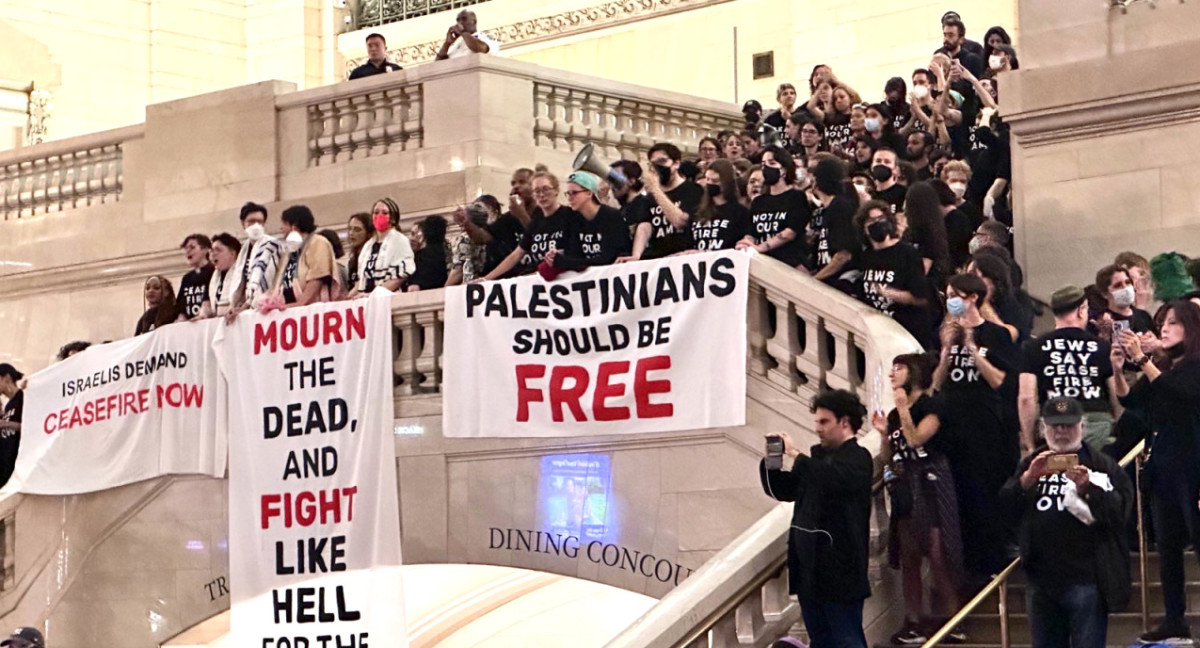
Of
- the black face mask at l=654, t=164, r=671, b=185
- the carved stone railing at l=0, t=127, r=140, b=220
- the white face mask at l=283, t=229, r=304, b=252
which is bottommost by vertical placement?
the white face mask at l=283, t=229, r=304, b=252

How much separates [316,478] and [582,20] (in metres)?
12.4

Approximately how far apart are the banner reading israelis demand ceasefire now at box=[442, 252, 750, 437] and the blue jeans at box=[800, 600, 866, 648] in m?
3.29

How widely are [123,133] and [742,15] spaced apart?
7685 mm

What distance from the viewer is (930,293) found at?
43.0 feet

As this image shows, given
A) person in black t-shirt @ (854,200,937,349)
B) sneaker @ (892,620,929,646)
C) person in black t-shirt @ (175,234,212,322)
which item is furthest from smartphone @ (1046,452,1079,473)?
person in black t-shirt @ (175,234,212,322)

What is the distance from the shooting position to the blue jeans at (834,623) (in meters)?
10.6

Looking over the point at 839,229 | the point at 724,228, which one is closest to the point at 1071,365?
the point at 839,229

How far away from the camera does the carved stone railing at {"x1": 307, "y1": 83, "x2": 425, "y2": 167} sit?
63.5 feet

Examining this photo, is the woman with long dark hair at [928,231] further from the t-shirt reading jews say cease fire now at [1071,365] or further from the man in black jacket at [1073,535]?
the man in black jacket at [1073,535]

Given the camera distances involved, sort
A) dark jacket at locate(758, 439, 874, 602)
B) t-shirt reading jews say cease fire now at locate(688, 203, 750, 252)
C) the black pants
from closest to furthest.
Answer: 1. the black pants
2. dark jacket at locate(758, 439, 874, 602)
3. t-shirt reading jews say cease fire now at locate(688, 203, 750, 252)

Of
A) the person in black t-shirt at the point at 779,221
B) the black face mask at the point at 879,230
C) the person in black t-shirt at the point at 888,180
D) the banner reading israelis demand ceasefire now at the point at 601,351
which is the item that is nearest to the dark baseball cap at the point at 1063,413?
the black face mask at the point at 879,230

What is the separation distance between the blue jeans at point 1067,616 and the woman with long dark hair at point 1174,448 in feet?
1.75

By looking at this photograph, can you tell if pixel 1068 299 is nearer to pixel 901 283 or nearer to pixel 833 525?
pixel 833 525

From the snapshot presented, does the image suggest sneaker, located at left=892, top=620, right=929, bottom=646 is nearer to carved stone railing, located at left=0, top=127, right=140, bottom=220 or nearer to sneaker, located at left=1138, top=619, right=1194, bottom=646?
sneaker, located at left=1138, top=619, right=1194, bottom=646
